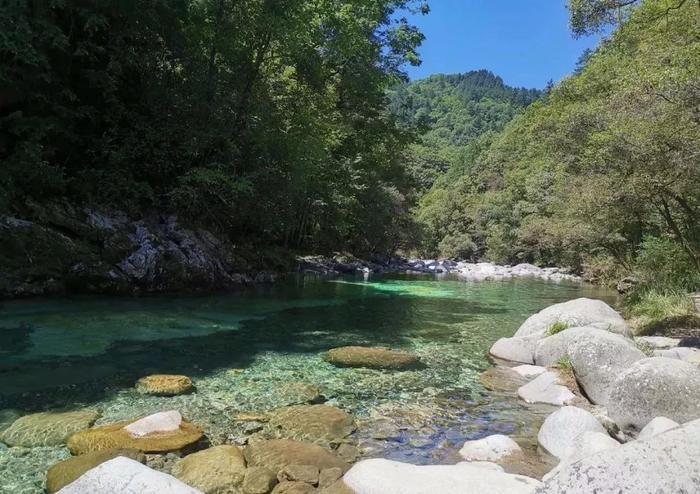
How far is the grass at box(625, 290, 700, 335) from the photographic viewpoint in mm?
10891

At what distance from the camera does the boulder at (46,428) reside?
188 inches

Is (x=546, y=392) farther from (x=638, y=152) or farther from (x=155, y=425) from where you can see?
(x=638, y=152)

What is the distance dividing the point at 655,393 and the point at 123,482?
485cm

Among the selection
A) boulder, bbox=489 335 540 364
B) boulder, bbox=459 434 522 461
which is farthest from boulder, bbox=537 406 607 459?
boulder, bbox=489 335 540 364

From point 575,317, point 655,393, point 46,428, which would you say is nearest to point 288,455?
point 46,428

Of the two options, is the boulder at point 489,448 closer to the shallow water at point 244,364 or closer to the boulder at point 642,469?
the shallow water at point 244,364

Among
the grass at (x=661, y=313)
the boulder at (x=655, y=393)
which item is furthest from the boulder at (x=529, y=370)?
the grass at (x=661, y=313)

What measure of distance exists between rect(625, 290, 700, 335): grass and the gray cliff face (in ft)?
38.0

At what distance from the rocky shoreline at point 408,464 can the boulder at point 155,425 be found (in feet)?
0.04

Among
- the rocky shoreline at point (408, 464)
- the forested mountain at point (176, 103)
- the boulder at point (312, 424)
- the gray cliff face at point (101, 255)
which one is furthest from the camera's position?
the forested mountain at point (176, 103)

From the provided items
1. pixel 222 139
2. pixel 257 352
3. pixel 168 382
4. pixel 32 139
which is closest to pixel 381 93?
pixel 222 139

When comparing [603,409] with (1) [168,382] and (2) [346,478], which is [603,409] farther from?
(1) [168,382]

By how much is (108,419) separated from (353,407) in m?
2.65

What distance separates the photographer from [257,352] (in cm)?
868
